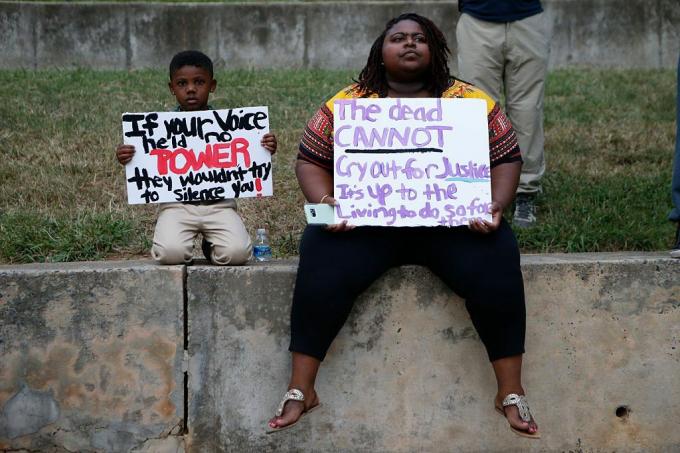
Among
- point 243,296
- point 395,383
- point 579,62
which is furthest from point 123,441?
point 579,62

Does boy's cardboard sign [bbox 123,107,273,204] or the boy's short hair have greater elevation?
the boy's short hair

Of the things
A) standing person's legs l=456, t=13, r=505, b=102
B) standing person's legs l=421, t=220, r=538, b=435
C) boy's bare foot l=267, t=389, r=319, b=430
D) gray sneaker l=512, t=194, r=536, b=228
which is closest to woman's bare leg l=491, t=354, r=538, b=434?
standing person's legs l=421, t=220, r=538, b=435

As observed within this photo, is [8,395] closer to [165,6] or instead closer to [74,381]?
[74,381]

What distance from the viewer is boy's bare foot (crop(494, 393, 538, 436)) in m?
3.94

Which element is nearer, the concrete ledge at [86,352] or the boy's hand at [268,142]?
the concrete ledge at [86,352]

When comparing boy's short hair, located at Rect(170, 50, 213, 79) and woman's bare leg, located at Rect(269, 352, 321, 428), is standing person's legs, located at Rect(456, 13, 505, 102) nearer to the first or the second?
boy's short hair, located at Rect(170, 50, 213, 79)

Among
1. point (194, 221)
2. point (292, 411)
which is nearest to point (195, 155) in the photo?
point (194, 221)

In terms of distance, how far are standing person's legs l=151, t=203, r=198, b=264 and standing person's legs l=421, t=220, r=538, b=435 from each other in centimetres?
105

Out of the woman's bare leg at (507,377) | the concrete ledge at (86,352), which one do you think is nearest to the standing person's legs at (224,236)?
the concrete ledge at (86,352)

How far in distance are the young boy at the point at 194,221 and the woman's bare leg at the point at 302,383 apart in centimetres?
54

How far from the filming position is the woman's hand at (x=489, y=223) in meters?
4.08

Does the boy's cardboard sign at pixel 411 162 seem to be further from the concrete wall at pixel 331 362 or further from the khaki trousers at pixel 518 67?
the khaki trousers at pixel 518 67

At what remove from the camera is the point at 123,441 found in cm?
440

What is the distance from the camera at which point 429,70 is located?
174 inches
